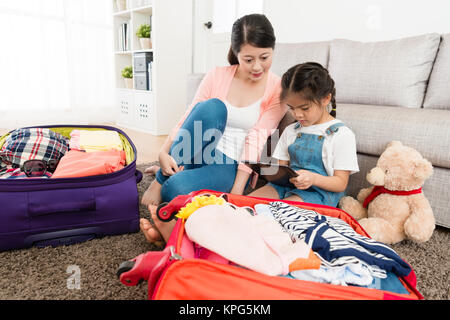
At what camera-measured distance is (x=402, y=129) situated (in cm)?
108

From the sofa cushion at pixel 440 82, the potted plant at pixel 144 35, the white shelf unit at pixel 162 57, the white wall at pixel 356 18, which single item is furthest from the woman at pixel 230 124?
the potted plant at pixel 144 35

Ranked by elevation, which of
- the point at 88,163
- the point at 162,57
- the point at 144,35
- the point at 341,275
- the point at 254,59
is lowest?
the point at 341,275

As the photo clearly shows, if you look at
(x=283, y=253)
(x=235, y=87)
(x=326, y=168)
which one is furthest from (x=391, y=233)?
(x=235, y=87)

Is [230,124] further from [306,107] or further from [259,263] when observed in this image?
[259,263]

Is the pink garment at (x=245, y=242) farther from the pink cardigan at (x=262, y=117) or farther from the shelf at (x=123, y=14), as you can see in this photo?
the shelf at (x=123, y=14)

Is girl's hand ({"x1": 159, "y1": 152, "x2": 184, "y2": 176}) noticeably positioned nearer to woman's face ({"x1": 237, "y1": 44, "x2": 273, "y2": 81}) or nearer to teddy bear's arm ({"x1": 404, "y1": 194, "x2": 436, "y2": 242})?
woman's face ({"x1": 237, "y1": 44, "x2": 273, "y2": 81})

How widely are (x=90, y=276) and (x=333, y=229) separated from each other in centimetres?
61

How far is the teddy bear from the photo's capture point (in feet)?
3.05

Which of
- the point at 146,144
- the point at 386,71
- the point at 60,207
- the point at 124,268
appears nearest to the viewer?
the point at 124,268

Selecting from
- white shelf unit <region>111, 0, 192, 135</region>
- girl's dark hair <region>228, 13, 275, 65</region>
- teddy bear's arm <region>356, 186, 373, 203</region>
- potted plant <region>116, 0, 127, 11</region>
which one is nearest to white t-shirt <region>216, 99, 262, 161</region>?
girl's dark hair <region>228, 13, 275, 65</region>

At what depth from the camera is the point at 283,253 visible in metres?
0.61

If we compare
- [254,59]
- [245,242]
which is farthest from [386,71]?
[245,242]

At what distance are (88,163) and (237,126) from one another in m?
0.54

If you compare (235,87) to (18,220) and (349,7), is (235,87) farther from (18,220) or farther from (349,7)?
(349,7)
